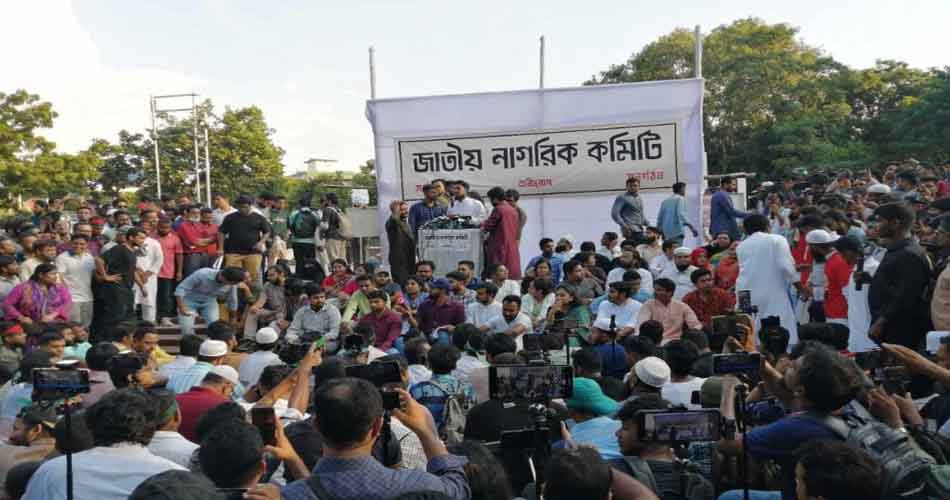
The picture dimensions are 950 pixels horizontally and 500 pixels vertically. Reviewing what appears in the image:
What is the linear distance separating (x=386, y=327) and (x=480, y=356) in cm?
241

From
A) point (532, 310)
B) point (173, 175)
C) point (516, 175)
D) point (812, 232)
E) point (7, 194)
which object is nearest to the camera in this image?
point (812, 232)

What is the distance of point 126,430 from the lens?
363 centimetres

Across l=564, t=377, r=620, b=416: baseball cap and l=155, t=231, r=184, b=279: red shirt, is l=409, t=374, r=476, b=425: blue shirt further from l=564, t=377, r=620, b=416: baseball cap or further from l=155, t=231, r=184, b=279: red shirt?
l=155, t=231, r=184, b=279: red shirt

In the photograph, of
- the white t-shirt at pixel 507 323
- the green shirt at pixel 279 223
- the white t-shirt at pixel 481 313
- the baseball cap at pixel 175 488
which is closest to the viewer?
the baseball cap at pixel 175 488

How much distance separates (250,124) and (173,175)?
4426 millimetres

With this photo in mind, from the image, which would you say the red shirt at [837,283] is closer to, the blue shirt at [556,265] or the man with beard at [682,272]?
the man with beard at [682,272]

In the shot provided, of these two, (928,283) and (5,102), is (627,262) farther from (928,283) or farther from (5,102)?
(5,102)

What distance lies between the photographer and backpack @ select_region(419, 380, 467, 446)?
18.9ft

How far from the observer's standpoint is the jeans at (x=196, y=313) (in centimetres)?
1137

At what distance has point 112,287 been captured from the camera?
11.1m

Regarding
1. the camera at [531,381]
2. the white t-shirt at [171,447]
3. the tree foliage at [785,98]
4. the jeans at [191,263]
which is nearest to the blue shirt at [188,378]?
the white t-shirt at [171,447]

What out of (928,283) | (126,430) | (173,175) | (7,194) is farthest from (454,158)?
(173,175)

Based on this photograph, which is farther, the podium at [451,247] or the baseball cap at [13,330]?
the podium at [451,247]

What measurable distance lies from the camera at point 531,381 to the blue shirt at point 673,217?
31.6 ft
